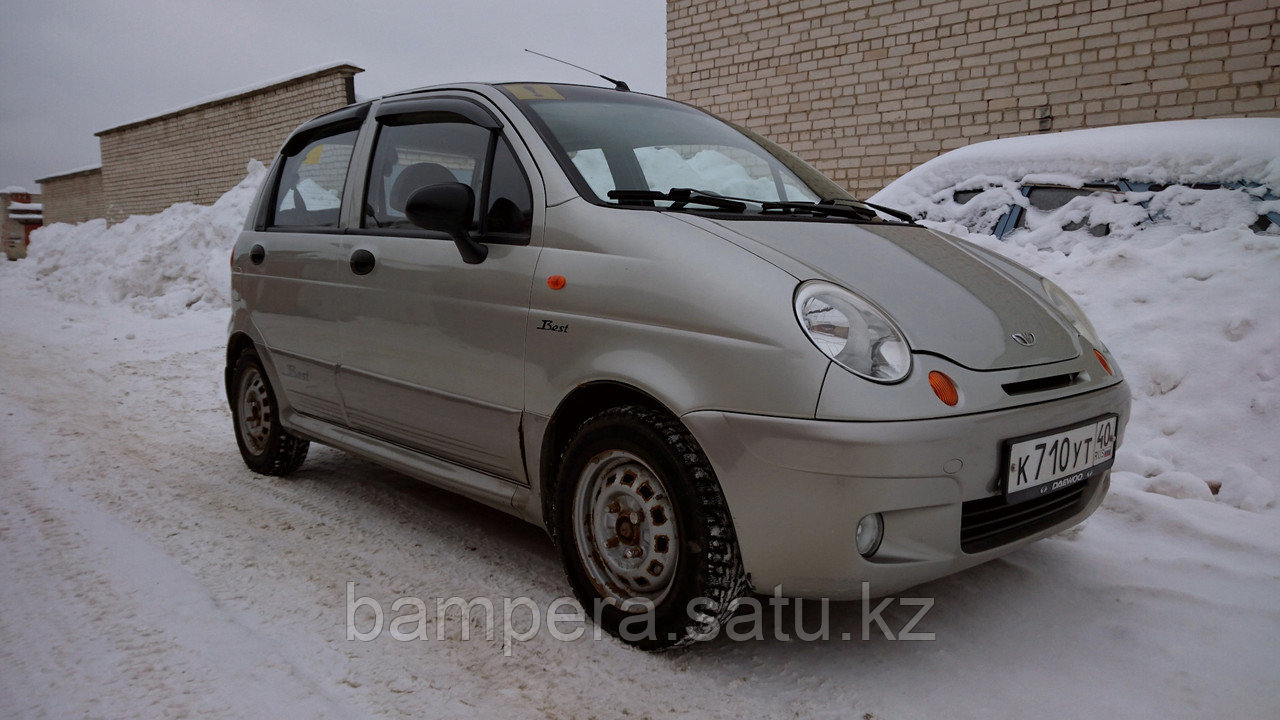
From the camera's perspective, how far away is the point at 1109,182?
5.60 metres

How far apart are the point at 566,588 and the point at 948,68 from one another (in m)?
7.26

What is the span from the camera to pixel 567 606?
2.79m

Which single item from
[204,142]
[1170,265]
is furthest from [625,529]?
[204,142]

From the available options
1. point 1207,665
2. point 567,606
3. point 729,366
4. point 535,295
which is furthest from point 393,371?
point 1207,665

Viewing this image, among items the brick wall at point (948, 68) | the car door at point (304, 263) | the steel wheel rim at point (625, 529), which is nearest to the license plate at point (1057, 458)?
the steel wheel rim at point (625, 529)

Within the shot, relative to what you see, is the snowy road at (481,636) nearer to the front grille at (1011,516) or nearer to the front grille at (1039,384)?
the front grille at (1011,516)

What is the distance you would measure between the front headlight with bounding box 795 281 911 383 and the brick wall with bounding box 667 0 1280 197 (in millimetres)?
6505

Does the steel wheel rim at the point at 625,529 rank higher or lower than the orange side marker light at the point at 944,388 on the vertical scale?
lower

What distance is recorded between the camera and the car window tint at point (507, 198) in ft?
9.14

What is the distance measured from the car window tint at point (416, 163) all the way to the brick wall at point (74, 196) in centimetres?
2234

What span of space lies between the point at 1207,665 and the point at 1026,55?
271 inches

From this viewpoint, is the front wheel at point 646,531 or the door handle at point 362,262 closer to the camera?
the front wheel at point 646,531

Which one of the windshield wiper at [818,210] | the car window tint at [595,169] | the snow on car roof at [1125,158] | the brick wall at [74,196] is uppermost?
the brick wall at [74,196]

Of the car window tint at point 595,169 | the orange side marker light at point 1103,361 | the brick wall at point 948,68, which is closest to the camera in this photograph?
the orange side marker light at point 1103,361
